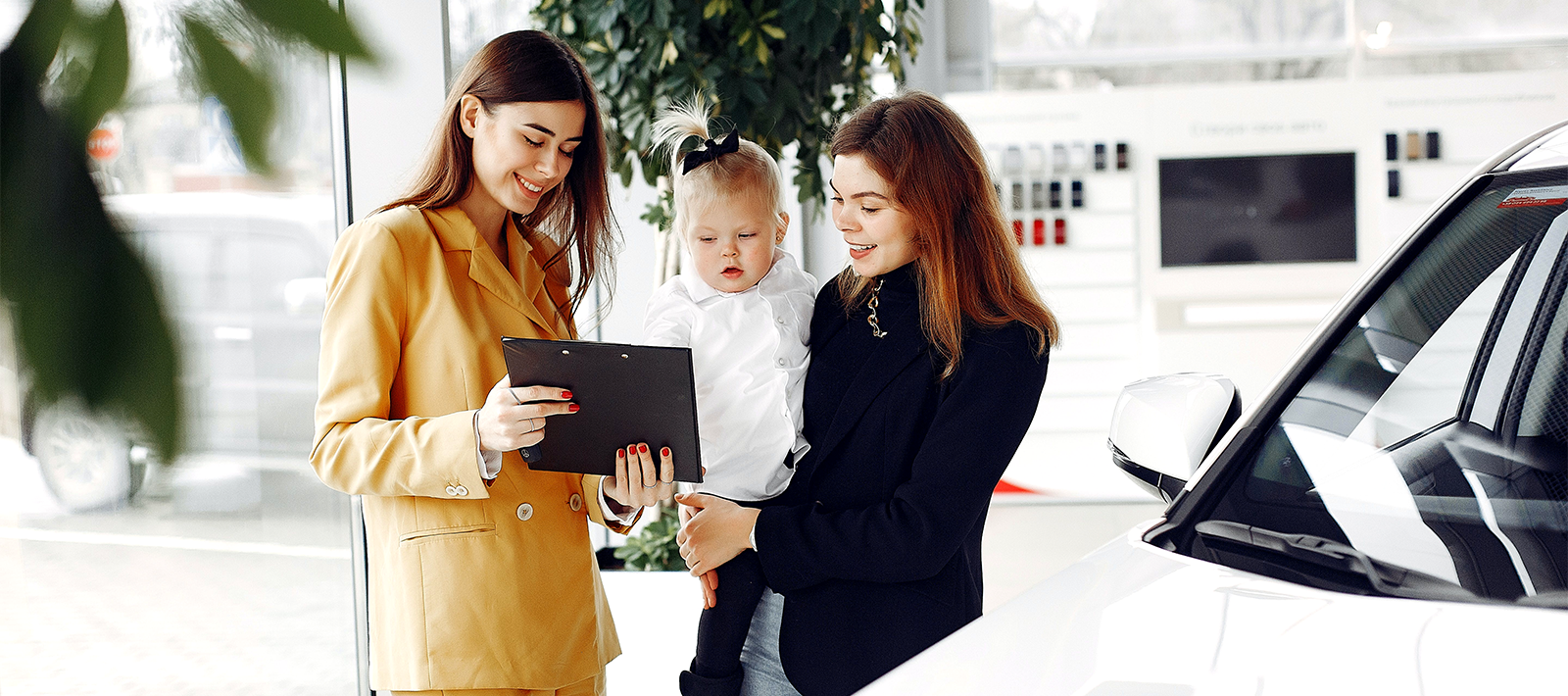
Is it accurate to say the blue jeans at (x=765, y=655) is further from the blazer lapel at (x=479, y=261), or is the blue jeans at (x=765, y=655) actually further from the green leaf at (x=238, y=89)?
the green leaf at (x=238, y=89)

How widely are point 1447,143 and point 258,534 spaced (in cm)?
513

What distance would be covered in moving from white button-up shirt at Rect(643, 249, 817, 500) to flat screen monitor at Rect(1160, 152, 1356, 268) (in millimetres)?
3773

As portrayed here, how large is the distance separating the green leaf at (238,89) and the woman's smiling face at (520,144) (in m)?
1.18

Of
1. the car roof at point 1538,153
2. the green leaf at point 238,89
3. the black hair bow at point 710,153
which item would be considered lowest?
the green leaf at point 238,89

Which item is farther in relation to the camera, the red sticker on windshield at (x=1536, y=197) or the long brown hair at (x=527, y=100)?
the long brown hair at (x=527, y=100)

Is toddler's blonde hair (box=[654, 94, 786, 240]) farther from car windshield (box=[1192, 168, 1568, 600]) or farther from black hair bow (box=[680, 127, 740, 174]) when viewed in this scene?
car windshield (box=[1192, 168, 1568, 600])

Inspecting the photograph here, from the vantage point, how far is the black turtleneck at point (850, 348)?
1493mm

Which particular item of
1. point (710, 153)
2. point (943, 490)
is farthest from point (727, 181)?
point (943, 490)

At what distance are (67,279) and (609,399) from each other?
1.10 metres

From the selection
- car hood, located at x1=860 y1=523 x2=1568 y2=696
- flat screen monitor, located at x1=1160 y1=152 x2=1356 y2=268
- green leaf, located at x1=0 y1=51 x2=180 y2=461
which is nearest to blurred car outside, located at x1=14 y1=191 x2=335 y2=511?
green leaf, located at x1=0 y1=51 x2=180 y2=461

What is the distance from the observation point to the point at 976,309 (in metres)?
1.43

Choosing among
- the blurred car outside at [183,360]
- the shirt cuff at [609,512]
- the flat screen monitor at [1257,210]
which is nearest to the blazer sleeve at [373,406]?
the shirt cuff at [609,512]

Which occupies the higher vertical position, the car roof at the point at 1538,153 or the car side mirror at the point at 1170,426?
the car roof at the point at 1538,153

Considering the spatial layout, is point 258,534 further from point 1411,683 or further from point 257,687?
point 1411,683
